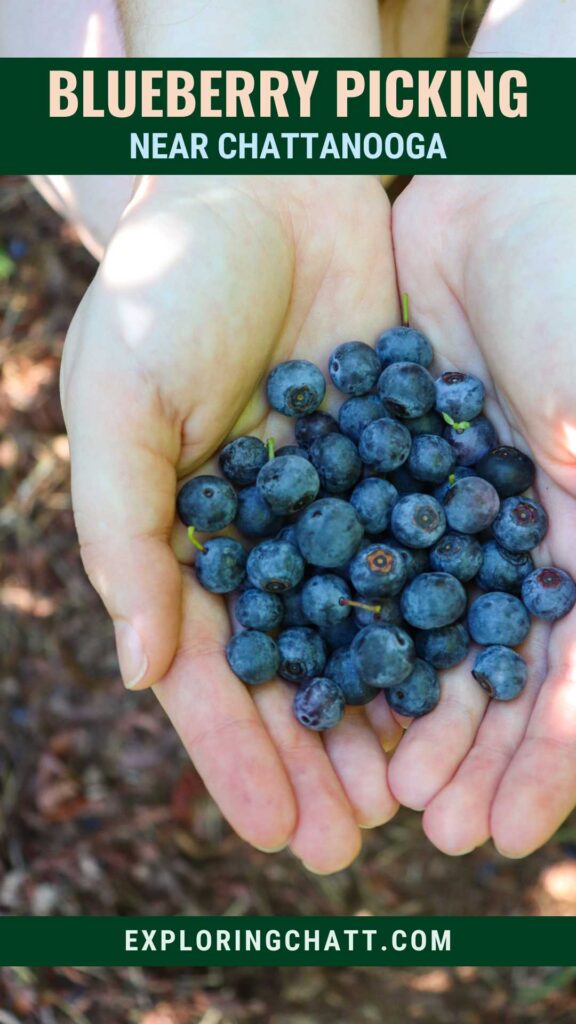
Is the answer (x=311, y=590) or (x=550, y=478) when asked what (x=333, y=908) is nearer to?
(x=311, y=590)

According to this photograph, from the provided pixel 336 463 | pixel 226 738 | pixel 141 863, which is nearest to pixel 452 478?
pixel 336 463

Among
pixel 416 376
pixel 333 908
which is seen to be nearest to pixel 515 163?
pixel 416 376

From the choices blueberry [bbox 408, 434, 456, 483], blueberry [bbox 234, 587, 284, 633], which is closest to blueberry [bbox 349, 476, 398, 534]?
blueberry [bbox 408, 434, 456, 483]

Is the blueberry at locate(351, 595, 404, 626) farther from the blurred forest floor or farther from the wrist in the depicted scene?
the wrist

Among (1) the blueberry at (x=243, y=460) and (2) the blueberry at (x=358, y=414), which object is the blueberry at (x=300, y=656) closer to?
(1) the blueberry at (x=243, y=460)

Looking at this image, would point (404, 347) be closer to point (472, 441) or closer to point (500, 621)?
point (472, 441)
